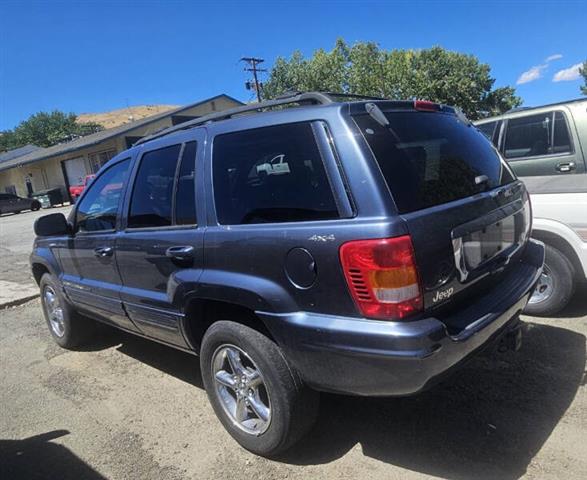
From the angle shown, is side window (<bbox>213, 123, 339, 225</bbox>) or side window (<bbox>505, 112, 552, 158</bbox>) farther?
side window (<bbox>505, 112, 552, 158</bbox>)

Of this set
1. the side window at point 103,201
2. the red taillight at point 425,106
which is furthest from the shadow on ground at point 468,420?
the side window at point 103,201

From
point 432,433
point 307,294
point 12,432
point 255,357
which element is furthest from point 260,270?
point 12,432

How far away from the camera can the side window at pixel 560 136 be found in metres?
5.86

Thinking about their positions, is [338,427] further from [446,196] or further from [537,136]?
[537,136]

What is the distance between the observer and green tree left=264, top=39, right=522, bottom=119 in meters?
36.5

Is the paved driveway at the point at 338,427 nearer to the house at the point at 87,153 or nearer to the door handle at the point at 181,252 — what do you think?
the door handle at the point at 181,252

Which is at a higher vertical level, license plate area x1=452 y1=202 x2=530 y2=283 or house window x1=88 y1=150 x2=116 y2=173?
house window x1=88 y1=150 x2=116 y2=173

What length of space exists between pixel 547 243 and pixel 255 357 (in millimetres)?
2911

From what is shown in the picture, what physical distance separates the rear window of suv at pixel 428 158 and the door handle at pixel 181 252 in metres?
1.27

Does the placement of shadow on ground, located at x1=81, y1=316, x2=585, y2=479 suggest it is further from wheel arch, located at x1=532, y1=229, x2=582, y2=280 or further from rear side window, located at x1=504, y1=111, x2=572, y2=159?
rear side window, located at x1=504, y1=111, x2=572, y2=159

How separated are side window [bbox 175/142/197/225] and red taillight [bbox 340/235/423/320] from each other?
1214mm

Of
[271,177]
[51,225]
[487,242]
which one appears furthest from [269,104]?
[51,225]

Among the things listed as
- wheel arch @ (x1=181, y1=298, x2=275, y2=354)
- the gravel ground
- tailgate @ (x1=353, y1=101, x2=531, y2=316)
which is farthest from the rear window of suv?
the gravel ground

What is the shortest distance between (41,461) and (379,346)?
2388 millimetres
